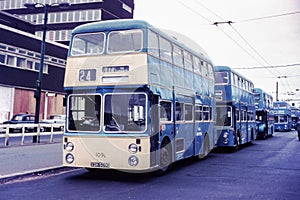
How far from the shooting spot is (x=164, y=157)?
416 inches

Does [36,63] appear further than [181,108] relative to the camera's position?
Yes

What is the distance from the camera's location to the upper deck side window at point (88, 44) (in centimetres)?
998

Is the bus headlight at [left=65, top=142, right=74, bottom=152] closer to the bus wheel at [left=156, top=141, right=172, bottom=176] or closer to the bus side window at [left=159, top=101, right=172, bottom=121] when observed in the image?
the bus wheel at [left=156, top=141, right=172, bottom=176]

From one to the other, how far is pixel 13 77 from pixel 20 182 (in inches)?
1093

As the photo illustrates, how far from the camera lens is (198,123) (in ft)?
45.0

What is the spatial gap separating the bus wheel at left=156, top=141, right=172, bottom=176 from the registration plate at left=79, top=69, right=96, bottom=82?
2622 millimetres

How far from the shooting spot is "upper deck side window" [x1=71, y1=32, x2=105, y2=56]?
998 centimetres

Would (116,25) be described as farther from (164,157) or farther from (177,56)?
(164,157)

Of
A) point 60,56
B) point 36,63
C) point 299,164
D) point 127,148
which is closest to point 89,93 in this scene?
point 127,148

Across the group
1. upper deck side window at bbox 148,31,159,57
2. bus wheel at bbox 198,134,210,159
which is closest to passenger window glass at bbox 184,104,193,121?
bus wheel at bbox 198,134,210,159

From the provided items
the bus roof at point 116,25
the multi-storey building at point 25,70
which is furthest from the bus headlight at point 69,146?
the multi-storey building at point 25,70

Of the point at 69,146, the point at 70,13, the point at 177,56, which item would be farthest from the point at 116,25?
the point at 70,13

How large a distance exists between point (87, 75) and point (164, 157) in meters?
3.05

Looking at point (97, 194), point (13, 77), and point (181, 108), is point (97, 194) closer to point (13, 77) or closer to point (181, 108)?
point (181, 108)
